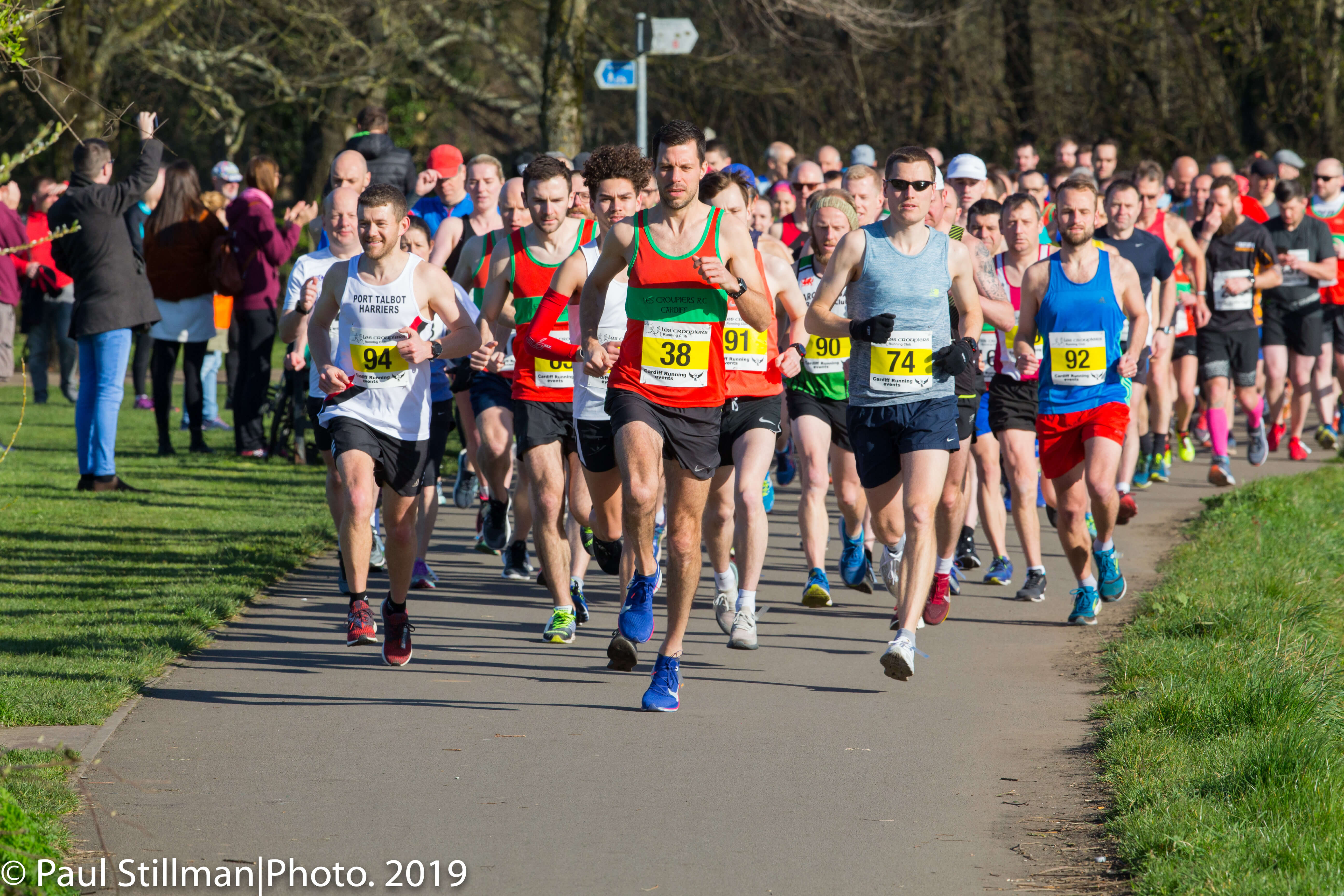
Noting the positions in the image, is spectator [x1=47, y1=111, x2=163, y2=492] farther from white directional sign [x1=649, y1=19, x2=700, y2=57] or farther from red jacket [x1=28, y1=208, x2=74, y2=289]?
white directional sign [x1=649, y1=19, x2=700, y2=57]

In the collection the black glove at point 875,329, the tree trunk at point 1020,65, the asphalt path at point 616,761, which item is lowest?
the asphalt path at point 616,761

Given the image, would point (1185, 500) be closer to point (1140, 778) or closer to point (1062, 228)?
point (1062, 228)

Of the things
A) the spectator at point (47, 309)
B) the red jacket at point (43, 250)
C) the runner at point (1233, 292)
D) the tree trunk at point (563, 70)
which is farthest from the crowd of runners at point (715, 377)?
the spectator at point (47, 309)

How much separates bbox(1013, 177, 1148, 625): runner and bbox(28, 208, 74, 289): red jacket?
34.7 feet

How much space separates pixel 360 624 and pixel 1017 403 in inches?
142

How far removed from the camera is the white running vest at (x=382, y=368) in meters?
6.96

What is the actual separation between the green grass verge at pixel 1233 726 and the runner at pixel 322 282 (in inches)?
146

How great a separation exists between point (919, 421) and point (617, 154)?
1911 millimetres

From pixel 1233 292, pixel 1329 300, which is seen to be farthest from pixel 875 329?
pixel 1329 300

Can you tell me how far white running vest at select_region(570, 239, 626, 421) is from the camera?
7375 millimetres

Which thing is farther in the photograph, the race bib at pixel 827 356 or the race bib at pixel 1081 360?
the race bib at pixel 827 356

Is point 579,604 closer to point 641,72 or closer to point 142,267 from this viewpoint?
point 142,267

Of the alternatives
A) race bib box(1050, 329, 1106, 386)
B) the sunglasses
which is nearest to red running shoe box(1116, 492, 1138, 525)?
race bib box(1050, 329, 1106, 386)

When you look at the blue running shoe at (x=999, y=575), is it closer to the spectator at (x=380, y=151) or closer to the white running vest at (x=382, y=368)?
the white running vest at (x=382, y=368)
